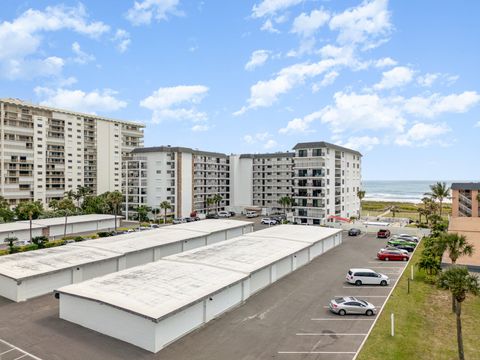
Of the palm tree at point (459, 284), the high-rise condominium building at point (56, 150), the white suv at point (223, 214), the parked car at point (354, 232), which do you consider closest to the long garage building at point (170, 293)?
the palm tree at point (459, 284)

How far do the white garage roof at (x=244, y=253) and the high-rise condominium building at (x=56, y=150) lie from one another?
7938cm

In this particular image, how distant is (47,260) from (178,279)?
1586cm

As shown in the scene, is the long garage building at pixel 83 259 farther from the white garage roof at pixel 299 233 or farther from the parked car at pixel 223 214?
the parked car at pixel 223 214

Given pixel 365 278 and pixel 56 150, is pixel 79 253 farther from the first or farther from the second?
pixel 56 150

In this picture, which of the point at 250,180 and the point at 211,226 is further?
the point at 250,180

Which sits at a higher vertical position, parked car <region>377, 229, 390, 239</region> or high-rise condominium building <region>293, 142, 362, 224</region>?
high-rise condominium building <region>293, 142, 362, 224</region>

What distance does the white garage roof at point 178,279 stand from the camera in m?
23.1

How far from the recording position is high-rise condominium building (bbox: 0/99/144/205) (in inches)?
3743

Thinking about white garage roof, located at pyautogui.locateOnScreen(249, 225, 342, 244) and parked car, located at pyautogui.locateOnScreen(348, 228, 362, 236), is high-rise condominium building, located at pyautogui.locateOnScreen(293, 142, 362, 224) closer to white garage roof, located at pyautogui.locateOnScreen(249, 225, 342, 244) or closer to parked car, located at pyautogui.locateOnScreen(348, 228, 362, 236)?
parked car, located at pyautogui.locateOnScreen(348, 228, 362, 236)

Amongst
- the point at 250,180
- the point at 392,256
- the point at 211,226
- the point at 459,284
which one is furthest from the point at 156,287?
the point at 250,180

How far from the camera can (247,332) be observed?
2369cm

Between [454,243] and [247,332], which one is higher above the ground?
[454,243]

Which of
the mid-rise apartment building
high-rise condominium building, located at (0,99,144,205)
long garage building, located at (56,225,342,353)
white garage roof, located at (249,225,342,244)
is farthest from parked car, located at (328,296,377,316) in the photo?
high-rise condominium building, located at (0,99,144,205)

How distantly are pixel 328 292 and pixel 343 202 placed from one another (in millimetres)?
58306
